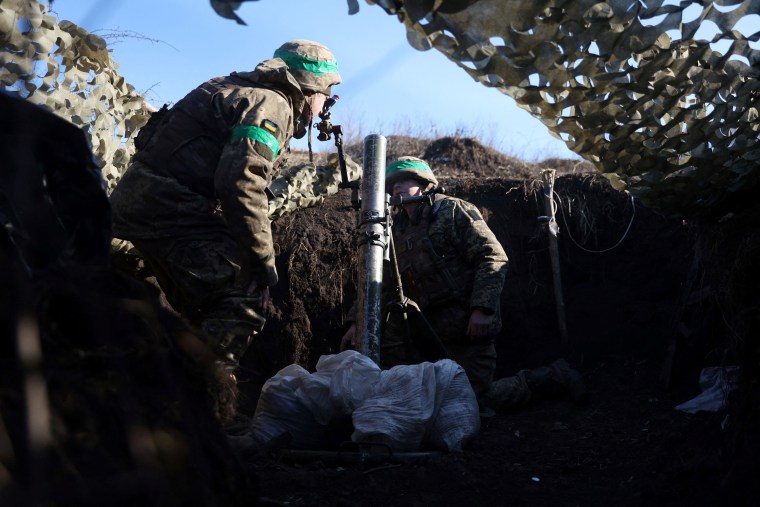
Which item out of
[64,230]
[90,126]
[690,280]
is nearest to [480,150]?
[690,280]

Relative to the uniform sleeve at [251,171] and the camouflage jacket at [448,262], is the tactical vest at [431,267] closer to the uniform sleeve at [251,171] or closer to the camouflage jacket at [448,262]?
the camouflage jacket at [448,262]

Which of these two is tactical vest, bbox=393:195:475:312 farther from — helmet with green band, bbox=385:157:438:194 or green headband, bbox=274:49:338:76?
green headband, bbox=274:49:338:76

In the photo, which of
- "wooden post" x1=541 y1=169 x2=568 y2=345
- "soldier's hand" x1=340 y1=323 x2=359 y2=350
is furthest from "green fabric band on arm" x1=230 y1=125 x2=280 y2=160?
"wooden post" x1=541 y1=169 x2=568 y2=345

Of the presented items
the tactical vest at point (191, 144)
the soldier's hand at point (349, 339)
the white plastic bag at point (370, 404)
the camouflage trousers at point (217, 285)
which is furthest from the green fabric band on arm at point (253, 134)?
the soldier's hand at point (349, 339)

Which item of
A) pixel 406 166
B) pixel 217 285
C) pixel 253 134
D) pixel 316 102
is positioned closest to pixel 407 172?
pixel 406 166

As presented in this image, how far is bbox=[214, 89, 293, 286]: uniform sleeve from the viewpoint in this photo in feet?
13.2

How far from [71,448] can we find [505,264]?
4.48 m

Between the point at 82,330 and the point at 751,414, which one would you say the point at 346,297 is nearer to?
the point at 751,414

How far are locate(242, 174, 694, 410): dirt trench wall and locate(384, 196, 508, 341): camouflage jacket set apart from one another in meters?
0.79

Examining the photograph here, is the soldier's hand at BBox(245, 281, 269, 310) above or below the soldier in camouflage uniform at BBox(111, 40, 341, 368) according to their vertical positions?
below

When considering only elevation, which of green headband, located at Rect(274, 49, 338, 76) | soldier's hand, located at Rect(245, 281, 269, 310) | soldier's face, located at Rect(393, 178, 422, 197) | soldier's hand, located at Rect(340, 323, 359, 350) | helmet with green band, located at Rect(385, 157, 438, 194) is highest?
Answer: green headband, located at Rect(274, 49, 338, 76)

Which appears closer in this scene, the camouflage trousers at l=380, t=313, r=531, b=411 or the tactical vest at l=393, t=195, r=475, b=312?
the camouflage trousers at l=380, t=313, r=531, b=411

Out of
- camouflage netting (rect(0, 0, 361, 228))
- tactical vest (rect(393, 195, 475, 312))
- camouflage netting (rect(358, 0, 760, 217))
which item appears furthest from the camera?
tactical vest (rect(393, 195, 475, 312))

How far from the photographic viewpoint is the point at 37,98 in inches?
166
